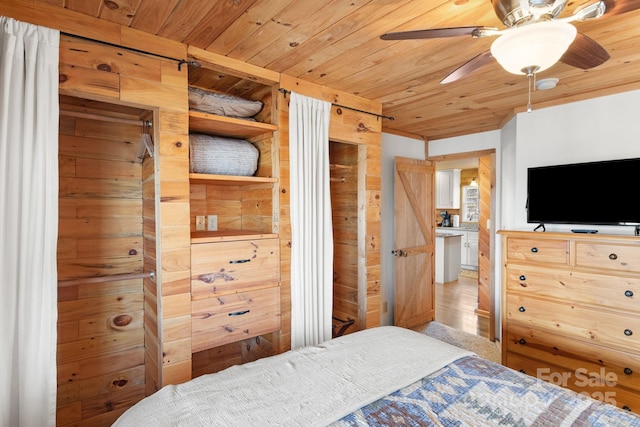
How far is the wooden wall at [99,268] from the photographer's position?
210 centimetres

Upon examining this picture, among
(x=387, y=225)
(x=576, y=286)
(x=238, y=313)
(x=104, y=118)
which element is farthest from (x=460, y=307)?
(x=104, y=118)

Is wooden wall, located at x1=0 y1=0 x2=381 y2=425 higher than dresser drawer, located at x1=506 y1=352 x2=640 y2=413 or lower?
higher

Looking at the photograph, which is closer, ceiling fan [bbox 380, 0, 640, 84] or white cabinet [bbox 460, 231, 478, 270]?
ceiling fan [bbox 380, 0, 640, 84]

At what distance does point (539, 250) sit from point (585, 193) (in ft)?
1.90

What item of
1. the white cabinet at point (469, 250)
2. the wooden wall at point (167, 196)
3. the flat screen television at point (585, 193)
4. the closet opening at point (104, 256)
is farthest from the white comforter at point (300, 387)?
the white cabinet at point (469, 250)

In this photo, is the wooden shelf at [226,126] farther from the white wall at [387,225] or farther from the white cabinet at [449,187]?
the white cabinet at [449,187]

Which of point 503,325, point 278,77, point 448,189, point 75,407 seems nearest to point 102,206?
point 75,407

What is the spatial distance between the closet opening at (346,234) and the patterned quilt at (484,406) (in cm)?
163

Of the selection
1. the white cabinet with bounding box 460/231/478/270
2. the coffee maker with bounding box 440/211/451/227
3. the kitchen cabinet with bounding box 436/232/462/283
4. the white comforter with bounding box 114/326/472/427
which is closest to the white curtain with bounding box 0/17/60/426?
the white comforter with bounding box 114/326/472/427

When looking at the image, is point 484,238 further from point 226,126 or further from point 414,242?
point 226,126

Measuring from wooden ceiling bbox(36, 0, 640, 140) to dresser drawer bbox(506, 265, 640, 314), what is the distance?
57.1 inches

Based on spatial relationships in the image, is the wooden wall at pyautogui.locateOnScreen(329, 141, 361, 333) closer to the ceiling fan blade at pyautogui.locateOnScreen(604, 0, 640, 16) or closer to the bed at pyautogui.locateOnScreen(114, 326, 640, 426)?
the bed at pyautogui.locateOnScreen(114, 326, 640, 426)

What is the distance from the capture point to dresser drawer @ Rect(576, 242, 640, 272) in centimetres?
221

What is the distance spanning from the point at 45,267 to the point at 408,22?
7.05 feet
